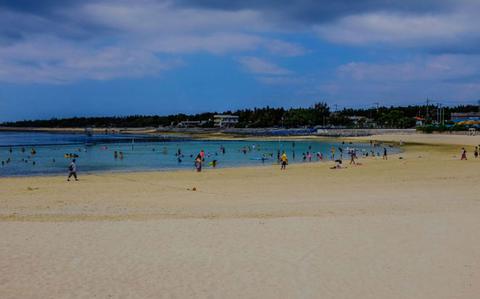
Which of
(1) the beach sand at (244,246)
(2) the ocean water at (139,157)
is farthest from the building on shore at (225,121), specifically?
(1) the beach sand at (244,246)

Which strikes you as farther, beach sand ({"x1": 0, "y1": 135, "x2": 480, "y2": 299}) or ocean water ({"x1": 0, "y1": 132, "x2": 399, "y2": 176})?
ocean water ({"x1": 0, "y1": 132, "x2": 399, "y2": 176})

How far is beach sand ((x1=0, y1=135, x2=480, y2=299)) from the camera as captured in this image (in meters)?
7.07

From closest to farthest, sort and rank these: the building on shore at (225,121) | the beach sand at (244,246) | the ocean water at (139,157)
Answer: the beach sand at (244,246)
the ocean water at (139,157)
the building on shore at (225,121)

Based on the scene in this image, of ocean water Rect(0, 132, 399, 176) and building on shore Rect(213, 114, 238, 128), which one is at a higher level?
building on shore Rect(213, 114, 238, 128)

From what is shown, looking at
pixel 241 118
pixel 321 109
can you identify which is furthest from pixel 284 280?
pixel 241 118

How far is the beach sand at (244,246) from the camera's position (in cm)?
707

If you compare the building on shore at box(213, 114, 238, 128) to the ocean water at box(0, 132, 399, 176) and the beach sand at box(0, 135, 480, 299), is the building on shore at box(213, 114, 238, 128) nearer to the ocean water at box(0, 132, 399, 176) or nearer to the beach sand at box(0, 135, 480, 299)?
the ocean water at box(0, 132, 399, 176)

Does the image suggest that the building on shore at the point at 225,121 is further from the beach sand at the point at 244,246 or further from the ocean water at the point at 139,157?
the beach sand at the point at 244,246

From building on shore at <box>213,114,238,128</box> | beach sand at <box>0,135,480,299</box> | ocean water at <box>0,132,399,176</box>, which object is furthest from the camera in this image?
building on shore at <box>213,114,238,128</box>

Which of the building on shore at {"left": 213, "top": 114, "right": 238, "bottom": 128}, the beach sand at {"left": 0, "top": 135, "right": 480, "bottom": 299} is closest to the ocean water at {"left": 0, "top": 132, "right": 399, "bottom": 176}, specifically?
the beach sand at {"left": 0, "top": 135, "right": 480, "bottom": 299}

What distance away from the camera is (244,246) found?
930cm

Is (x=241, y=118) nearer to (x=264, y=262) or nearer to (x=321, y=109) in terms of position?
(x=321, y=109)

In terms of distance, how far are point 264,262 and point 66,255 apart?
3418 millimetres

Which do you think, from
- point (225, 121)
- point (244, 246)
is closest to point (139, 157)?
point (244, 246)
